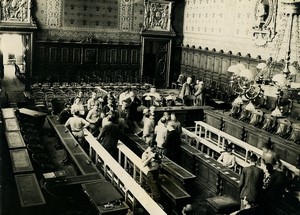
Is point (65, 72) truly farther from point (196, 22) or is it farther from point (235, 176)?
point (235, 176)

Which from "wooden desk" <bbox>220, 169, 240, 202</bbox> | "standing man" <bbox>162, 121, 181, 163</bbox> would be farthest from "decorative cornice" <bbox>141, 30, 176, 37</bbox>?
"wooden desk" <bbox>220, 169, 240, 202</bbox>

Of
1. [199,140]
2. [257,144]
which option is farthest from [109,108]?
[257,144]

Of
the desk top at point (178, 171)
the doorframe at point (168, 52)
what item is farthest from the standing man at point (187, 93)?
the desk top at point (178, 171)

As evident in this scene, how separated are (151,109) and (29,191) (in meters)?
Answer: 5.25

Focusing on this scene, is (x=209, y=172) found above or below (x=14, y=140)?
below

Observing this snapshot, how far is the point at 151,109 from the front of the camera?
11258 millimetres

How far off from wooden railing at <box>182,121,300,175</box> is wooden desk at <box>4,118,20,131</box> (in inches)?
205

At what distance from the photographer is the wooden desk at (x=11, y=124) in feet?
35.4

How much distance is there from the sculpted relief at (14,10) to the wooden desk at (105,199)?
1350 centimetres

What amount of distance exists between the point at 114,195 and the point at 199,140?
5.30 meters

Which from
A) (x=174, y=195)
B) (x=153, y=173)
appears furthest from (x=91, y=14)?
(x=174, y=195)

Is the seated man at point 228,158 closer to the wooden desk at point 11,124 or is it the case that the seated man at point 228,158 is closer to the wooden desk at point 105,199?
the wooden desk at point 105,199

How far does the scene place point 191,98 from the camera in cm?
1623

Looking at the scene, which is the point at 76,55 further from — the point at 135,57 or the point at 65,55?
the point at 135,57
